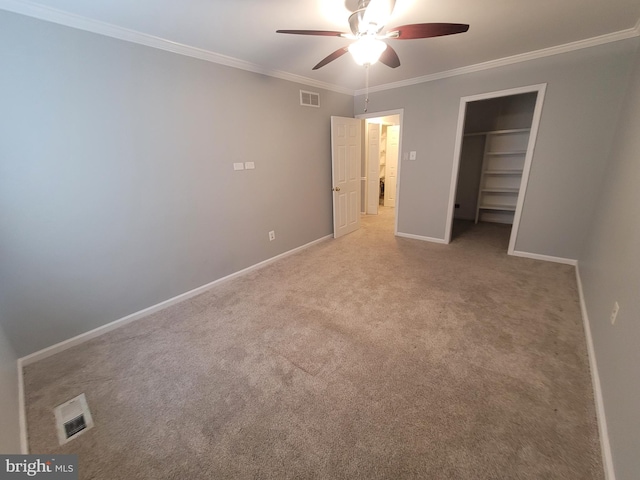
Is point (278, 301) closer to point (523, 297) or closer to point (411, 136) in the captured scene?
point (523, 297)

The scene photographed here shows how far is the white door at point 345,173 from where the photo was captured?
398cm

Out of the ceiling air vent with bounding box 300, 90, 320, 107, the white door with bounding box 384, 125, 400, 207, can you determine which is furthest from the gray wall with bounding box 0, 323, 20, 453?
the white door with bounding box 384, 125, 400, 207

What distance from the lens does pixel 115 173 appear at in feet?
6.80

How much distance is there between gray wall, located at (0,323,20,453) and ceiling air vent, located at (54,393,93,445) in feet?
0.53

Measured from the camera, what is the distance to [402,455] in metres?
1.21

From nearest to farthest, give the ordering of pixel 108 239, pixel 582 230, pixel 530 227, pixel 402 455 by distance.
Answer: pixel 402 455
pixel 108 239
pixel 582 230
pixel 530 227

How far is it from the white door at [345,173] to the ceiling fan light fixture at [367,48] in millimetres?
2074

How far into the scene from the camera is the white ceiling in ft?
5.66

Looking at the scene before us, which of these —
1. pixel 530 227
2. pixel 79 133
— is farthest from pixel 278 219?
pixel 530 227

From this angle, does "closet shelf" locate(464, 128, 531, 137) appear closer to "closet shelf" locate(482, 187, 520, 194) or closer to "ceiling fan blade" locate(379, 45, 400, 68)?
"closet shelf" locate(482, 187, 520, 194)

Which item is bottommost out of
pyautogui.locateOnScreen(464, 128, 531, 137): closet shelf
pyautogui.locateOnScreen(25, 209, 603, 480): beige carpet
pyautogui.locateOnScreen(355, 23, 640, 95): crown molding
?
pyautogui.locateOnScreen(25, 209, 603, 480): beige carpet

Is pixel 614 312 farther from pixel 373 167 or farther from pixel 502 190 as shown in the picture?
pixel 373 167

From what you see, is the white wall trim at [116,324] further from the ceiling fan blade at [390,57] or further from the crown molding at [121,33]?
the ceiling fan blade at [390,57]

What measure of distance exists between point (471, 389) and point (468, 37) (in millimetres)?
2993
